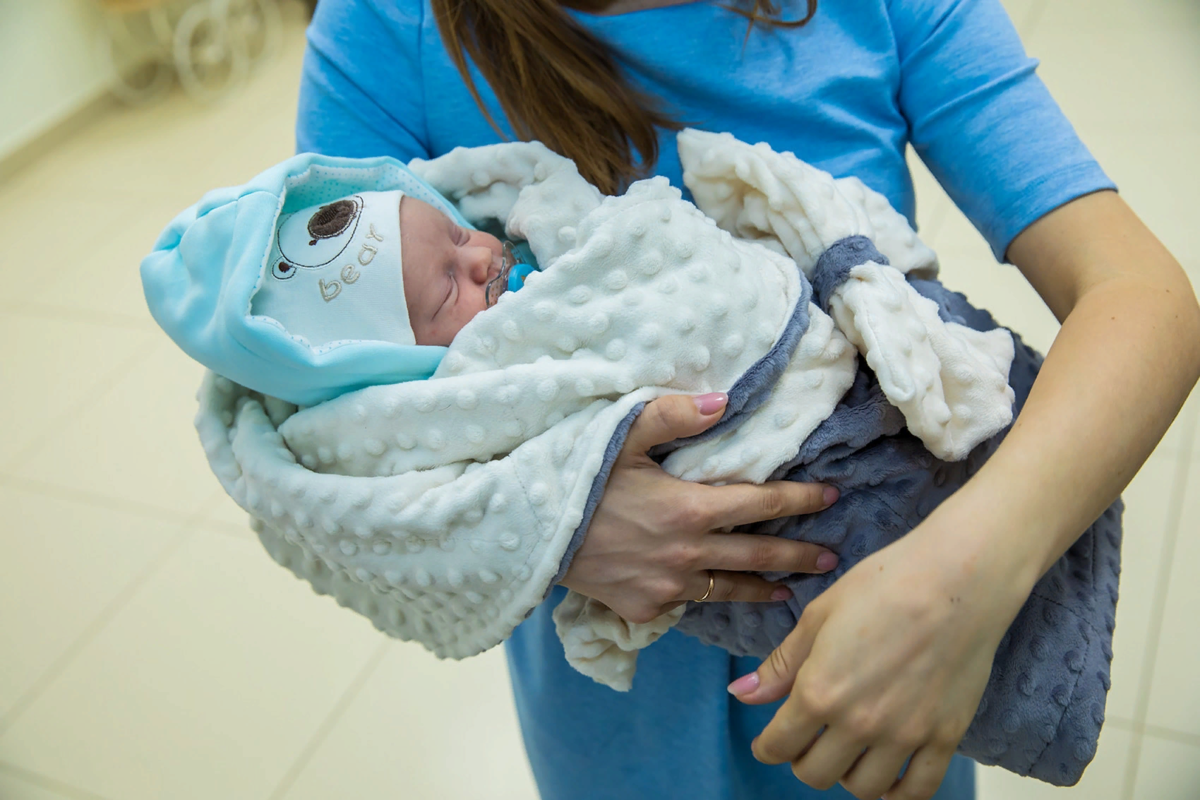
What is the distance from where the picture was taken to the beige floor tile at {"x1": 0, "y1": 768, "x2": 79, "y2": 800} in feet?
5.01

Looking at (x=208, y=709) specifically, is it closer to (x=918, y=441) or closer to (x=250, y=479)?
(x=250, y=479)

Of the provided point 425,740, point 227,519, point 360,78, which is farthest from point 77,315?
point 360,78

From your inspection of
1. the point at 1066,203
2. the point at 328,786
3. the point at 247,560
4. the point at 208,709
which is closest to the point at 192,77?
the point at 247,560

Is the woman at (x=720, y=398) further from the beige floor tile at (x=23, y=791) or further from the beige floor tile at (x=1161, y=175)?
the beige floor tile at (x=1161, y=175)

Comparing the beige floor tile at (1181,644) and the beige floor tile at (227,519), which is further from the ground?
the beige floor tile at (227,519)

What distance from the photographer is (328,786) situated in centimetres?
148

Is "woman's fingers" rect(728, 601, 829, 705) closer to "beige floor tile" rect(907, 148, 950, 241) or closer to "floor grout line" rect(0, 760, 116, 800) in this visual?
"floor grout line" rect(0, 760, 116, 800)

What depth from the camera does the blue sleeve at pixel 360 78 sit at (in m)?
0.81

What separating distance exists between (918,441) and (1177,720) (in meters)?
1.02

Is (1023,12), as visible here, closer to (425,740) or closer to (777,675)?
(425,740)

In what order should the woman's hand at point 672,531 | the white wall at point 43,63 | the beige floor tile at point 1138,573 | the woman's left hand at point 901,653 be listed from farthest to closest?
the white wall at point 43,63 → the beige floor tile at point 1138,573 → the woman's hand at point 672,531 → the woman's left hand at point 901,653

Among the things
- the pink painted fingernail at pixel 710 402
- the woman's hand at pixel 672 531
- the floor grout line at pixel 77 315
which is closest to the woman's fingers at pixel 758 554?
the woman's hand at pixel 672 531

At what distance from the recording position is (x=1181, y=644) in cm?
142

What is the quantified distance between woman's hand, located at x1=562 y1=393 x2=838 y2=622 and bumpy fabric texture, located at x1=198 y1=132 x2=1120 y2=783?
0.02 m
